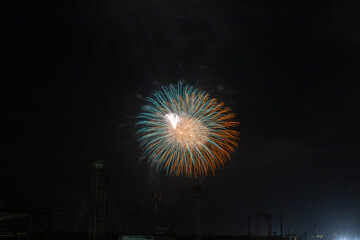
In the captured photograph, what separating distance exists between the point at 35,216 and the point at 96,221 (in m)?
13.4

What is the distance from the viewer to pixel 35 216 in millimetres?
39531

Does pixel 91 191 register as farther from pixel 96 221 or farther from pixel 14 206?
pixel 14 206

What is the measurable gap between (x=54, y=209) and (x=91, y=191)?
11600 millimetres

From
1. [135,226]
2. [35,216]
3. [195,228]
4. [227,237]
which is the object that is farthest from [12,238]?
[227,237]

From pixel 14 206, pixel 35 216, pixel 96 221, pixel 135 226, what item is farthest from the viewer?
pixel 135 226

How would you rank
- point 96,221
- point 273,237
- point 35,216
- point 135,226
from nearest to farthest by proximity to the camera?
point 96,221, point 35,216, point 135,226, point 273,237

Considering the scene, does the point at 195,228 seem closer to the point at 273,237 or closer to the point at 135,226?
the point at 135,226

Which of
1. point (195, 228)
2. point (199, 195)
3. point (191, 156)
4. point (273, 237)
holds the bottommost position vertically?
point (273, 237)

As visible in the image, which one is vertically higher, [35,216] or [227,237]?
[35,216]

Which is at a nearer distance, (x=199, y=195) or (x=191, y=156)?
(x=199, y=195)

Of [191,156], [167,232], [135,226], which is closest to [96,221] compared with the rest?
[191,156]

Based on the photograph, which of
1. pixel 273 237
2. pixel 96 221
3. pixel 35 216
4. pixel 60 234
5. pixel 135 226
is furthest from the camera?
pixel 273 237

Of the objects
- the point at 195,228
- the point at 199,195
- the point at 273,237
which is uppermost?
the point at 199,195

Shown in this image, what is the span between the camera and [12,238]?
42.4 meters
